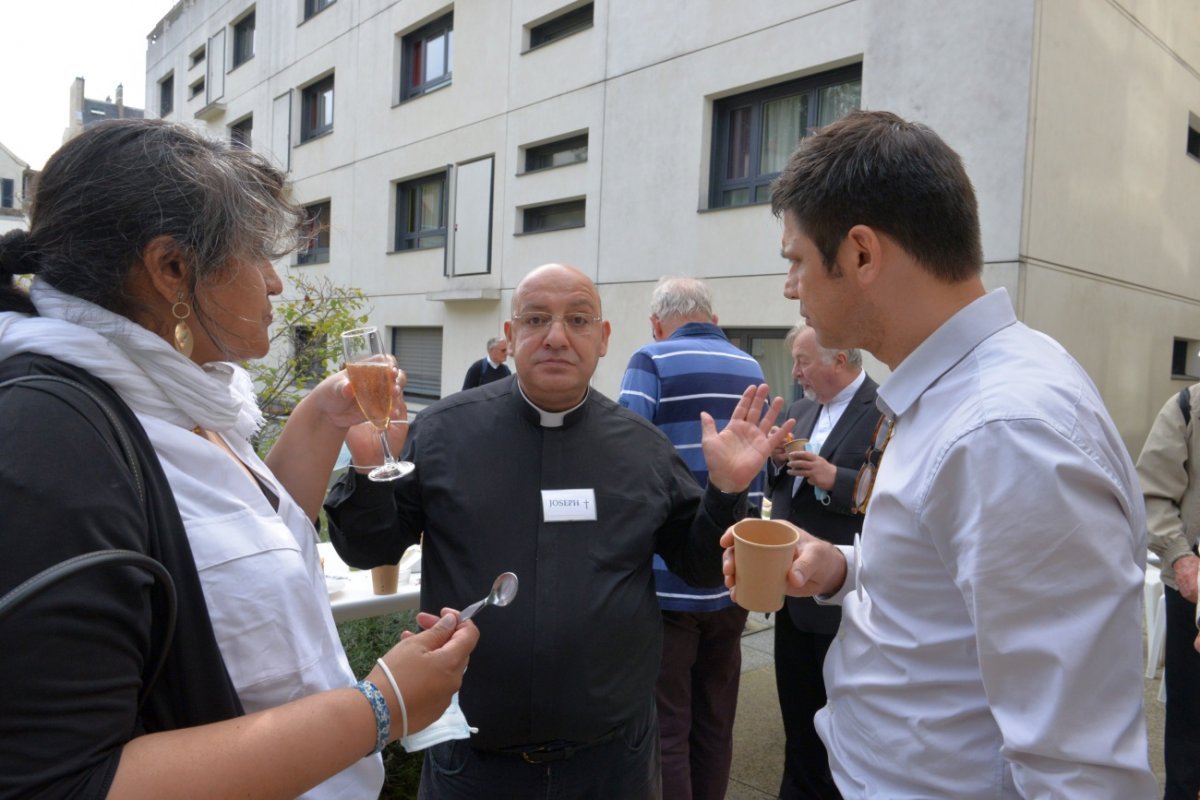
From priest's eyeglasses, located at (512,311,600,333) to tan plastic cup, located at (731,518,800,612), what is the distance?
102 centimetres

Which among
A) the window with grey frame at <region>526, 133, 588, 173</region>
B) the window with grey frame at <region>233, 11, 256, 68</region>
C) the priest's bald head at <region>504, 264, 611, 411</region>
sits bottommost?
the priest's bald head at <region>504, 264, 611, 411</region>

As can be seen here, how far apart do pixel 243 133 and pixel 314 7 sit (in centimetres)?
1989

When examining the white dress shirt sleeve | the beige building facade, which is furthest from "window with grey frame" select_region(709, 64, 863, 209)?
the white dress shirt sleeve

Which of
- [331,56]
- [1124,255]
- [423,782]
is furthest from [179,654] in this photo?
[331,56]

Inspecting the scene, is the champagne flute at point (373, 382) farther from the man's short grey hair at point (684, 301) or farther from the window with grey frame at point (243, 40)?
the window with grey frame at point (243, 40)

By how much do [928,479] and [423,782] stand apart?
1.77 m

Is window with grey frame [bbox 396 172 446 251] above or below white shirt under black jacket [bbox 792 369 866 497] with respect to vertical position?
above

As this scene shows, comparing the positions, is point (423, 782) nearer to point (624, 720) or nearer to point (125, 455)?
point (624, 720)

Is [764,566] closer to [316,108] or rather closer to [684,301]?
[684,301]

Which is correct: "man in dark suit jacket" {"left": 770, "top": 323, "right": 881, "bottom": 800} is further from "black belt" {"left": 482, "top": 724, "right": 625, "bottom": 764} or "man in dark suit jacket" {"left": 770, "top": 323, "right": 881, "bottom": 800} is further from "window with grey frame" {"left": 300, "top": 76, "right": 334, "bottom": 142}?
"window with grey frame" {"left": 300, "top": 76, "right": 334, "bottom": 142}

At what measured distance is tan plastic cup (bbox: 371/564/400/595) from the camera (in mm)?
2955

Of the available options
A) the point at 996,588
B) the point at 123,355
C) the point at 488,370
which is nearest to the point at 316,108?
the point at 488,370

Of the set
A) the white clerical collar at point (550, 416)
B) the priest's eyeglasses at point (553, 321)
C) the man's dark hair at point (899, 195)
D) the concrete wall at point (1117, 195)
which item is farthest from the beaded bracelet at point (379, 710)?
the concrete wall at point (1117, 195)

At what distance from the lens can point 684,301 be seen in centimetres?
386
